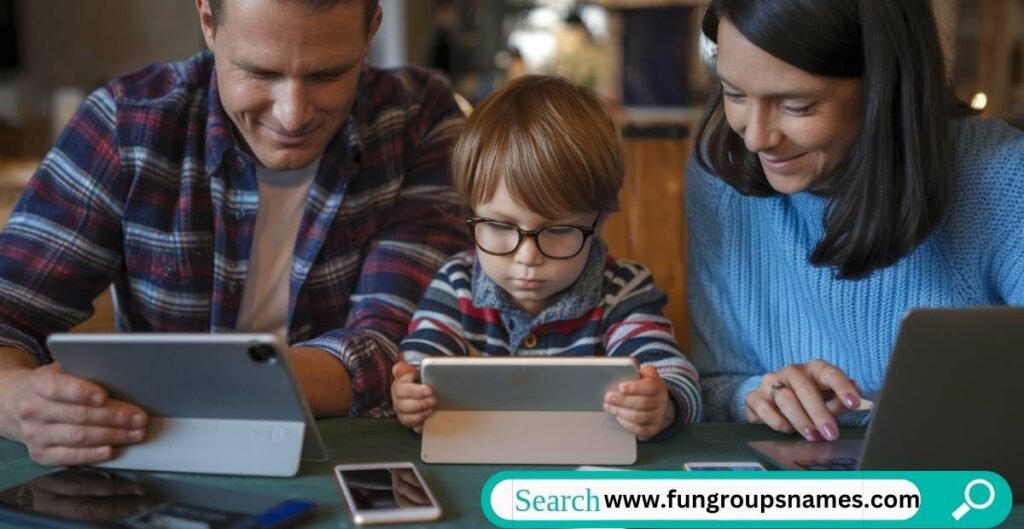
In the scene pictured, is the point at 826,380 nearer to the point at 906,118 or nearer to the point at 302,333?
the point at 906,118

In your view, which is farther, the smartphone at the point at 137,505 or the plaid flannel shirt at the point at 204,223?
the plaid flannel shirt at the point at 204,223

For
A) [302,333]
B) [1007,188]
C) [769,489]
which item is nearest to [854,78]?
[1007,188]

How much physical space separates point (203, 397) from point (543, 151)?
502mm

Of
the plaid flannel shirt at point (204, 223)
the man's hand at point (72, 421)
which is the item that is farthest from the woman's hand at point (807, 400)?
the man's hand at point (72, 421)

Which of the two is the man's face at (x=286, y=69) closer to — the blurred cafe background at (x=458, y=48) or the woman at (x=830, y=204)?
the woman at (x=830, y=204)

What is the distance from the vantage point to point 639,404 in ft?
3.48

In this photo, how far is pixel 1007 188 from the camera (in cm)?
128

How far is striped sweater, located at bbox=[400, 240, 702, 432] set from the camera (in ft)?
4.37

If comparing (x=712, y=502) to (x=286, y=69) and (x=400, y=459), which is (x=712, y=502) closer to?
(x=400, y=459)

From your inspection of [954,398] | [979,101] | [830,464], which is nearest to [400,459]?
[830,464]

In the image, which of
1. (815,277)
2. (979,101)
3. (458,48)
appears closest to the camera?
(815,277)

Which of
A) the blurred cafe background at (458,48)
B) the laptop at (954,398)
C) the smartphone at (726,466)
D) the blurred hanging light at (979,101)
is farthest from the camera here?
A: the blurred cafe background at (458,48)

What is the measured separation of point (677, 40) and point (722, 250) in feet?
14.6

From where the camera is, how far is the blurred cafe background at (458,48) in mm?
5809
